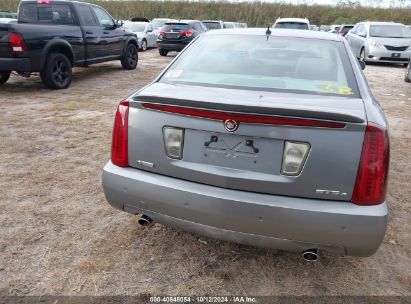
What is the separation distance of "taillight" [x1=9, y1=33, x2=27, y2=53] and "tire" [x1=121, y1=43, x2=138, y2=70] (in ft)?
14.4

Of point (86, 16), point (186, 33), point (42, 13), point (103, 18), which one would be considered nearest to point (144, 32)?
point (186, 33)

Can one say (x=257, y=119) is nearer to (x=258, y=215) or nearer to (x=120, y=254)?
(x=258, y=215)

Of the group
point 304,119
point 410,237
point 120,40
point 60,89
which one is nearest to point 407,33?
point 120,40

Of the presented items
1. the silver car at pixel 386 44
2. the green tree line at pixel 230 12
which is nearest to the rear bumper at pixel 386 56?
the silver car at pixel 386 44

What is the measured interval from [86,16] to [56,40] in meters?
1.70

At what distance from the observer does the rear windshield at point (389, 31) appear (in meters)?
14.7

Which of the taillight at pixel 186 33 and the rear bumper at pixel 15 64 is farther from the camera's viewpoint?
the taillight at pixel 186 33

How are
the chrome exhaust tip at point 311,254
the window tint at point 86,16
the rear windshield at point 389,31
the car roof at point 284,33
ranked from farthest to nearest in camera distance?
the rear windshield at point 389,31
the window tint at point 86,16
the car roof at point 284,33
the chrome exhaust tip at point 311,254

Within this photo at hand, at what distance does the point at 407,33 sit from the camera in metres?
14.8

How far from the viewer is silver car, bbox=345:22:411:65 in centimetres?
1419

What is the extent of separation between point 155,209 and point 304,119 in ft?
3.58

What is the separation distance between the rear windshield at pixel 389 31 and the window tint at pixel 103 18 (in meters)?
10.2

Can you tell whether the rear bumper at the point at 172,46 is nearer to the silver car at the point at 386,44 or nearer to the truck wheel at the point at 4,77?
the silver car at the point at 386,44

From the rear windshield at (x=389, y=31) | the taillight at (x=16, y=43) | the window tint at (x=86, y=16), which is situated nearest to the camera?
the taillight at (x=16, y=43)
